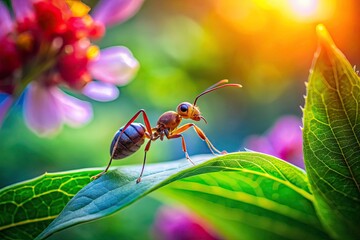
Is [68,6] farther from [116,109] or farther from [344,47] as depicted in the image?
[344,47]

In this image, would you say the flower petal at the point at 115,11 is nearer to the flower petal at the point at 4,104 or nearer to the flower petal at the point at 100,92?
the flower petal at the point at 100,92

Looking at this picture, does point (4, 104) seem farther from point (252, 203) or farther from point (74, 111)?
point (252, 203)

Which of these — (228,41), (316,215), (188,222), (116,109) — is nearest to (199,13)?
(228,41)

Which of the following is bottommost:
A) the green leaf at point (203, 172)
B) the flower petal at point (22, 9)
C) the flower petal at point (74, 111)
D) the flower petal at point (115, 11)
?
the green leaf at point (203, 172)

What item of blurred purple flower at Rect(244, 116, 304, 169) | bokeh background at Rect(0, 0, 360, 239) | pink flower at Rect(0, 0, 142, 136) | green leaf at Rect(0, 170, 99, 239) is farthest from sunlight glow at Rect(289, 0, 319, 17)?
green leaf at Rect(0, 170, 99, 239)

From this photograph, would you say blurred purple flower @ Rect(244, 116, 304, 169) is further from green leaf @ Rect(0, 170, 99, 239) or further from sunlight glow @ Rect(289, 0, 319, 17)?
sunlight glow @ Rect(289, 0, 319, 17)

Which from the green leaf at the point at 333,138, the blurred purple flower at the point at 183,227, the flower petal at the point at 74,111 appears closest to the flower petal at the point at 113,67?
the flower petal at the point at 74,111
